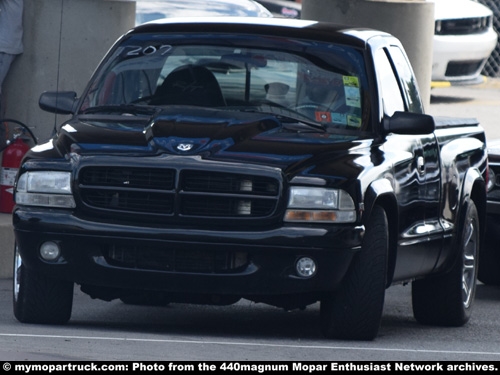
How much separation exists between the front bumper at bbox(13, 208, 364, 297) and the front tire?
1.05ft

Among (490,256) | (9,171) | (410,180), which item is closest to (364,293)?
(410,180)

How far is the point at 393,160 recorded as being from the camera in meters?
7.73

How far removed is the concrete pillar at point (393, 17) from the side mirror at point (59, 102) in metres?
4.74

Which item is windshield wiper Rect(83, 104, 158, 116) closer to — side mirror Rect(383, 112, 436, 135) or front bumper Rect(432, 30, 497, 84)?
side mirror Rect(383, 112, 436, 135)

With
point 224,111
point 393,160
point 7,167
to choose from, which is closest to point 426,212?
point 393,160

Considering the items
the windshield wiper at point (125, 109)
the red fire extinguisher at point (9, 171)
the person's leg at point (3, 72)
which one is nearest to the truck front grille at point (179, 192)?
the windshield wiper at point (125, 109)

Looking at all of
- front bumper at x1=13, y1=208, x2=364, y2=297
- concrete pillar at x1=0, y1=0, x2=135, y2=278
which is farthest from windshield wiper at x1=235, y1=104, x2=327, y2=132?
concrete pillar at x1=0, y1=0, x2=135, y2=278

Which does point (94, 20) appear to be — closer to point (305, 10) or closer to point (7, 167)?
point (7, 167)

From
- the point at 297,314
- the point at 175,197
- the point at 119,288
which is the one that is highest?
the point at 175,197

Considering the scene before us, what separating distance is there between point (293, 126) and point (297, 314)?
1856 mm

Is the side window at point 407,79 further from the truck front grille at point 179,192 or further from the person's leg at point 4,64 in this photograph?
the person's leg at point 4,64

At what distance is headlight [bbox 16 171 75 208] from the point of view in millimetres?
7180

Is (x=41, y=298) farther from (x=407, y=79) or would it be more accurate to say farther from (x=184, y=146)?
(x=407, y=79)

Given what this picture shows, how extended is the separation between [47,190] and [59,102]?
1.19 m
